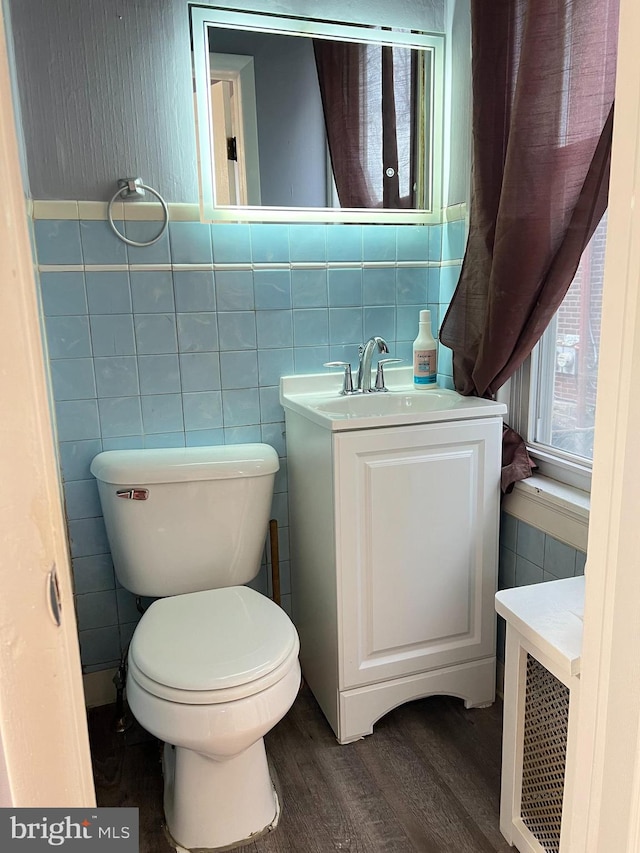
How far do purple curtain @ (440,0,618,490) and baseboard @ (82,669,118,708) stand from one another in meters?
1.34

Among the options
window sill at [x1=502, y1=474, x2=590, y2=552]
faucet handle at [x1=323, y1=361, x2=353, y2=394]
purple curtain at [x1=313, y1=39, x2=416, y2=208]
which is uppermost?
purple curtain at [x1=313, y1=39, x2=416, y2=208]

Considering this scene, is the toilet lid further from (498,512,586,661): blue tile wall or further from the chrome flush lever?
(498,512,586,661): blue tile wall

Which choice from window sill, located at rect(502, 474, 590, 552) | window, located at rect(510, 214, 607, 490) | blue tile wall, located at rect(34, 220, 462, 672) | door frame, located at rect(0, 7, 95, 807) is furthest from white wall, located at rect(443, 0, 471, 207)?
door frame, located at rect(0, 7, 95, 807)

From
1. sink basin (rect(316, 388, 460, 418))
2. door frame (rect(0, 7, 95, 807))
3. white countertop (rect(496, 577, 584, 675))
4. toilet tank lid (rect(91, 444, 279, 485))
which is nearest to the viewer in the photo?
door frame (rect(0, 7, 95, 807))

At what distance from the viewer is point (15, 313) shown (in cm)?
49

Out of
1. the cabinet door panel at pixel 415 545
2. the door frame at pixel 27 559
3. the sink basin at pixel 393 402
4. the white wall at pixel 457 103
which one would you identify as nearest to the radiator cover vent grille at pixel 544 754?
the cabinet door panel at pixel 415 545

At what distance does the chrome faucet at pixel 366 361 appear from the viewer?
197 cm

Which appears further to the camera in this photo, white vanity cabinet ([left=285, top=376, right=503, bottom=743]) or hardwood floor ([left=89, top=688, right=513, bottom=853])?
white vanity cabinet ([left=285, top=376, right=503, bottom=743])

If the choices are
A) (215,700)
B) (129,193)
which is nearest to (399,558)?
(215,700)

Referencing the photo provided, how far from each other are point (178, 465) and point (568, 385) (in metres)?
1.07

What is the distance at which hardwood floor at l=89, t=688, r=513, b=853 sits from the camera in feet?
4.97

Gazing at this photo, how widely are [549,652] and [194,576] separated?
98 cm

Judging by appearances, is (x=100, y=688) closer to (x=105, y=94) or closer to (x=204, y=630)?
(x=204, y=630)

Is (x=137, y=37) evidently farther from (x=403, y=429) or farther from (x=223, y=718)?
(x=223, y=718)
